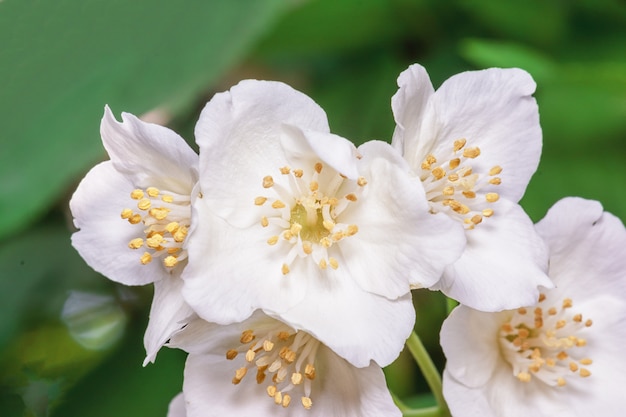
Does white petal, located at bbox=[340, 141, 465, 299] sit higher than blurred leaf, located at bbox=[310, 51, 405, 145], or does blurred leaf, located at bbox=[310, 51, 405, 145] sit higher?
white petal, located at bbox=[340, 141, 465, 299]

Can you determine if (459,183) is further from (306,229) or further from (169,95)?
(169,95)

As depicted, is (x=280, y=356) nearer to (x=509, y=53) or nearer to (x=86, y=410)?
(x=86, y=410)

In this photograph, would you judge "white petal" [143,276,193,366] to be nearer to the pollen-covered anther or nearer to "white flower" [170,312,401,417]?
"white flower" [170,312,401,417]

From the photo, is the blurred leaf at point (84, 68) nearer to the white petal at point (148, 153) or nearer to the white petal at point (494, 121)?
the white petal at point (148, 153)

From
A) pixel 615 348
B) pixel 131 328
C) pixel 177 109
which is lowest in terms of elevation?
pixel 131 328

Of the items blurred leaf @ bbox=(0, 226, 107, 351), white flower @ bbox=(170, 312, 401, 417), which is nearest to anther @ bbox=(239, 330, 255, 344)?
white flower @ bbox=(170, 312, 401, 417)

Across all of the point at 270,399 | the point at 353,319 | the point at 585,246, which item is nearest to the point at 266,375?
the point at 270,399

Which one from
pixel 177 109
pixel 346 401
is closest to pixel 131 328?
pixel 177 109
